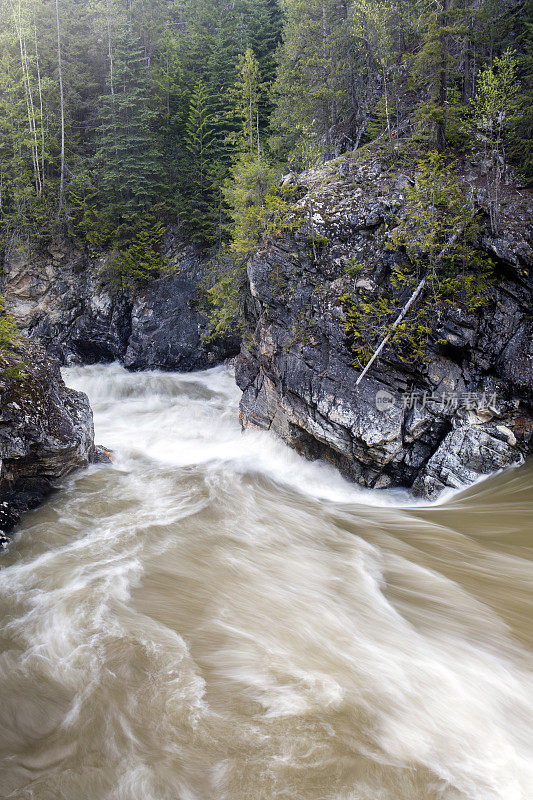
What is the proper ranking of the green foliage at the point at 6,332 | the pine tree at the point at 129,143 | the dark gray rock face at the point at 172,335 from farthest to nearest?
1. the pine tree at the point at 129,143
2. the dark gray rock face at the point at 172,335
3. the green foliage at the point at 6,332

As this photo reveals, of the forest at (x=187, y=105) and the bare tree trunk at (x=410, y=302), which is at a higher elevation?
the forest at (x=187, y=105)

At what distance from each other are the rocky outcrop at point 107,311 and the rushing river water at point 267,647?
31.4 ft

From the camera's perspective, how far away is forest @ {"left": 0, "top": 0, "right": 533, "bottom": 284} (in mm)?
Result: 11562

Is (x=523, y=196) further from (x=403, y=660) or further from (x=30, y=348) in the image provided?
(x=30, y=348)

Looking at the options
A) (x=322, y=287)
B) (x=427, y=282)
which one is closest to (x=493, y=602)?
(x=427, y=282)

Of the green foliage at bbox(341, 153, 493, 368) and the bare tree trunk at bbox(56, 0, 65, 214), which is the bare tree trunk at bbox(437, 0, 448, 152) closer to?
the green foliage at bbox(341, 153, 493, 368)

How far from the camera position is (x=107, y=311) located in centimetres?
1745

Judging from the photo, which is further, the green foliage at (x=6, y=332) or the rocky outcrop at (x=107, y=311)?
the rocky outcrop at (x=107, y=311)

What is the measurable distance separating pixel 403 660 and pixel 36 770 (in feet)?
10.3

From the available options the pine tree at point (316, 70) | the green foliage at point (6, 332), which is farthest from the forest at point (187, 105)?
the green foliage at point (6, 332)

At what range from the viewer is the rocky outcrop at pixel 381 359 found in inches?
305

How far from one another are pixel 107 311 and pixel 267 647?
1613 cm

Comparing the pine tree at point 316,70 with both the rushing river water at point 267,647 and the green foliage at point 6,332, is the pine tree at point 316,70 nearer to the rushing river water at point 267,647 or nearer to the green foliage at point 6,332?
the green foliage at point 6,332

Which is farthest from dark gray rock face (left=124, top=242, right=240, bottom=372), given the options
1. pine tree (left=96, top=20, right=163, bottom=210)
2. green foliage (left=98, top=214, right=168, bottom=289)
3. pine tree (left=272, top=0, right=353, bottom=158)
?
pine tree (left=272, top=0, right=353, bottom=158)
